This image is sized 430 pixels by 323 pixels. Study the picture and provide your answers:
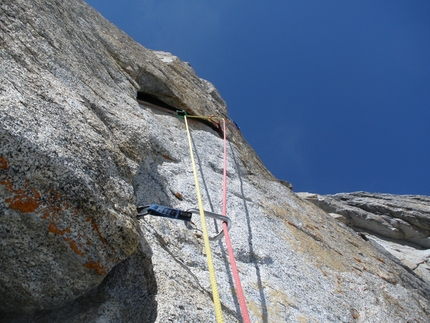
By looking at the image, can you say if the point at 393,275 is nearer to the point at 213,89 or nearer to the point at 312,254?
the point at 312,254

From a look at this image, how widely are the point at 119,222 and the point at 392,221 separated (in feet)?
61.3

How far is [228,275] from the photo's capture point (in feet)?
10.8

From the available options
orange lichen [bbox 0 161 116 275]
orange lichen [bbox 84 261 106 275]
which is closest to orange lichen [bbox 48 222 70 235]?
orange lichen [bbox 0 161 116 275]

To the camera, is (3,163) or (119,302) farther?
(119,302)

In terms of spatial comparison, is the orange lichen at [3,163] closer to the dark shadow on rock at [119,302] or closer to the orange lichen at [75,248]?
the orange lichen at [75,248]

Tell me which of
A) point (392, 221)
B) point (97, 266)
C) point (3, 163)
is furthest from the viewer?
point (392, 221)

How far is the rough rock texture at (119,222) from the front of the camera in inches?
77.2

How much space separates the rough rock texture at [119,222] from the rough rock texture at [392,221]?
11206 millimetres

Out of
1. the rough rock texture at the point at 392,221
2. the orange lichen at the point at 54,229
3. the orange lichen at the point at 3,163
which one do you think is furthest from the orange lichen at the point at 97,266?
the rough rock texture at the point at 392,221

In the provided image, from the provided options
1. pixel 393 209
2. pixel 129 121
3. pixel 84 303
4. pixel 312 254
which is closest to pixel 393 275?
pixel 312 254

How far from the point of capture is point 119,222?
2188 mm

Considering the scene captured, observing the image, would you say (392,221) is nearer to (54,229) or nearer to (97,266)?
(97,266)

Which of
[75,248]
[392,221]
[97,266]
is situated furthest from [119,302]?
[392,221]

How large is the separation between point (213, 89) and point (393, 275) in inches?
304
